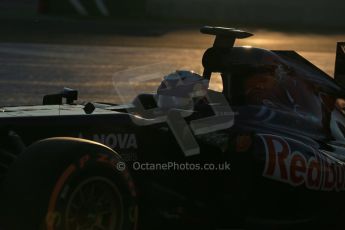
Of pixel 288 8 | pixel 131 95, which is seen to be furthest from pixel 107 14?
pixel 131 95

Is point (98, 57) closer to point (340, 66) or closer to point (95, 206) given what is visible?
point (340, 66)

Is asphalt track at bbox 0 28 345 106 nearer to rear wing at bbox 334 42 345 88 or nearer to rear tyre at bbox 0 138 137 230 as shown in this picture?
rear wing at bbox 334 42 345 88

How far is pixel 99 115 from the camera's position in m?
4.36

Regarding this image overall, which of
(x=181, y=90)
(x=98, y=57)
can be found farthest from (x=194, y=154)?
(x=98, y=57)

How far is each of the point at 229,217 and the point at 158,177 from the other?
1.73 feet

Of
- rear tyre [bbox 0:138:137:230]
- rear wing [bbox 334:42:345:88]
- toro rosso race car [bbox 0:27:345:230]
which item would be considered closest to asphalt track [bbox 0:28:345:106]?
rear wing [bbox 334:42:345:88]

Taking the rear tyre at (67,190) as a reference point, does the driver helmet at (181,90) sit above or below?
above

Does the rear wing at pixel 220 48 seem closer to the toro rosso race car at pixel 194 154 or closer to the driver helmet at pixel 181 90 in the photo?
the toro rosso race car at pixel 194 154

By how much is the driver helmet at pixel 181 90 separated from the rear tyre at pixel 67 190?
3.38ft

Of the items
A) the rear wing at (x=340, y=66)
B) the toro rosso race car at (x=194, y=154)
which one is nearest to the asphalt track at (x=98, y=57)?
the rear wing at (x=340, y=66)

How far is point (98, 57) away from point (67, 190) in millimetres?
14949

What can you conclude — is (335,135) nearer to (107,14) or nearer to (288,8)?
(107,14)

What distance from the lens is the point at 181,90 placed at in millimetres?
4812

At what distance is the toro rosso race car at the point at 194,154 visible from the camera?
11.8 ft
